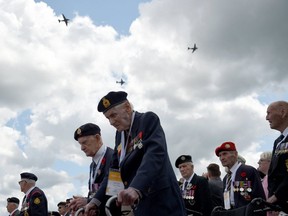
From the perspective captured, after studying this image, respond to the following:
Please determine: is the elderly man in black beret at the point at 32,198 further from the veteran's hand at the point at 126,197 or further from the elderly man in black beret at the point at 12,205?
the veteran's hand at the point at 126,197

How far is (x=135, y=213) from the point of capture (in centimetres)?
377

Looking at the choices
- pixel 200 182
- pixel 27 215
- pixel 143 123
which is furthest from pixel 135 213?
pixel 27 215

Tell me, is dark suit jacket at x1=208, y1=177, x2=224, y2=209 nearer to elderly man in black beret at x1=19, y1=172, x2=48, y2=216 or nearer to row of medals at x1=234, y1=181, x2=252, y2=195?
row of medals at x1=234, y1=181, x2=252, y2=195

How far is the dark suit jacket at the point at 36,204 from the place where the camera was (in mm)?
10413

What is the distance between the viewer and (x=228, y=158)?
739cm

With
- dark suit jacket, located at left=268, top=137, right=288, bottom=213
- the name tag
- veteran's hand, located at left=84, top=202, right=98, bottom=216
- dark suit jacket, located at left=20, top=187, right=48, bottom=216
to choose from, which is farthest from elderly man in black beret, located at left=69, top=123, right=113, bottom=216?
dark suit jacket, located at left=20, top=187, right=48, bottom=216

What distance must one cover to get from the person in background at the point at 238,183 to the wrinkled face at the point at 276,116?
163 cm

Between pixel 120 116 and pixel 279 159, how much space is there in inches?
77.9

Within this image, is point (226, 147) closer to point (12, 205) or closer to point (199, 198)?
point (199, 198)

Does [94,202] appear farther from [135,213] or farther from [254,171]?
[254,171]

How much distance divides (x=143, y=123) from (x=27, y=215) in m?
7.46

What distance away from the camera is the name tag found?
449cm

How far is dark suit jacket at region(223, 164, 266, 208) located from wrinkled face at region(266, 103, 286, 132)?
5.36 ft

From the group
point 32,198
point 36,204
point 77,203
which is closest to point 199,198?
point 77,203
